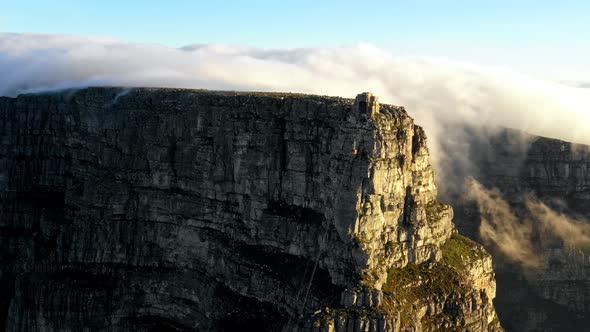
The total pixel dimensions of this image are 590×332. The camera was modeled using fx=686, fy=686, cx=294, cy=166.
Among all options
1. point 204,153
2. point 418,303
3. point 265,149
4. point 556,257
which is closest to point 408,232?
point 418,303

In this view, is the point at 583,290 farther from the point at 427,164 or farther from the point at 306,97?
the point at 306,97

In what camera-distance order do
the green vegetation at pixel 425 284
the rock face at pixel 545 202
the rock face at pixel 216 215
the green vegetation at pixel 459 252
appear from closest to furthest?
the green vegetation at pixel 425 284 < the rock face at pixel 216 215 < the green vegetation at pixel 459 252 < the rock face at pixel 545 202

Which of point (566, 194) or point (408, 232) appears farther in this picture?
point (566, 194)

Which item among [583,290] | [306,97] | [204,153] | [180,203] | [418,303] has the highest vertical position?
[306,97]

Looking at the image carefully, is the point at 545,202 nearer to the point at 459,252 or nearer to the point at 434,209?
the point at 459,252

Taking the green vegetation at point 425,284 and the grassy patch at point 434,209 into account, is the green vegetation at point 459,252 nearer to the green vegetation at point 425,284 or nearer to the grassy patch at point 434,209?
the green vegetation at point 425,284

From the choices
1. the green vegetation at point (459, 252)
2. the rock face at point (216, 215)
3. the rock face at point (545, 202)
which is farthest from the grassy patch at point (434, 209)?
the rock face at point (545, 202)

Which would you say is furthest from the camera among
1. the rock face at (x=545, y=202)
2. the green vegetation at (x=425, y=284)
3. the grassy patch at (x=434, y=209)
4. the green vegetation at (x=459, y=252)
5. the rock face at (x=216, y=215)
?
the rock face at (x=545, y=202)
